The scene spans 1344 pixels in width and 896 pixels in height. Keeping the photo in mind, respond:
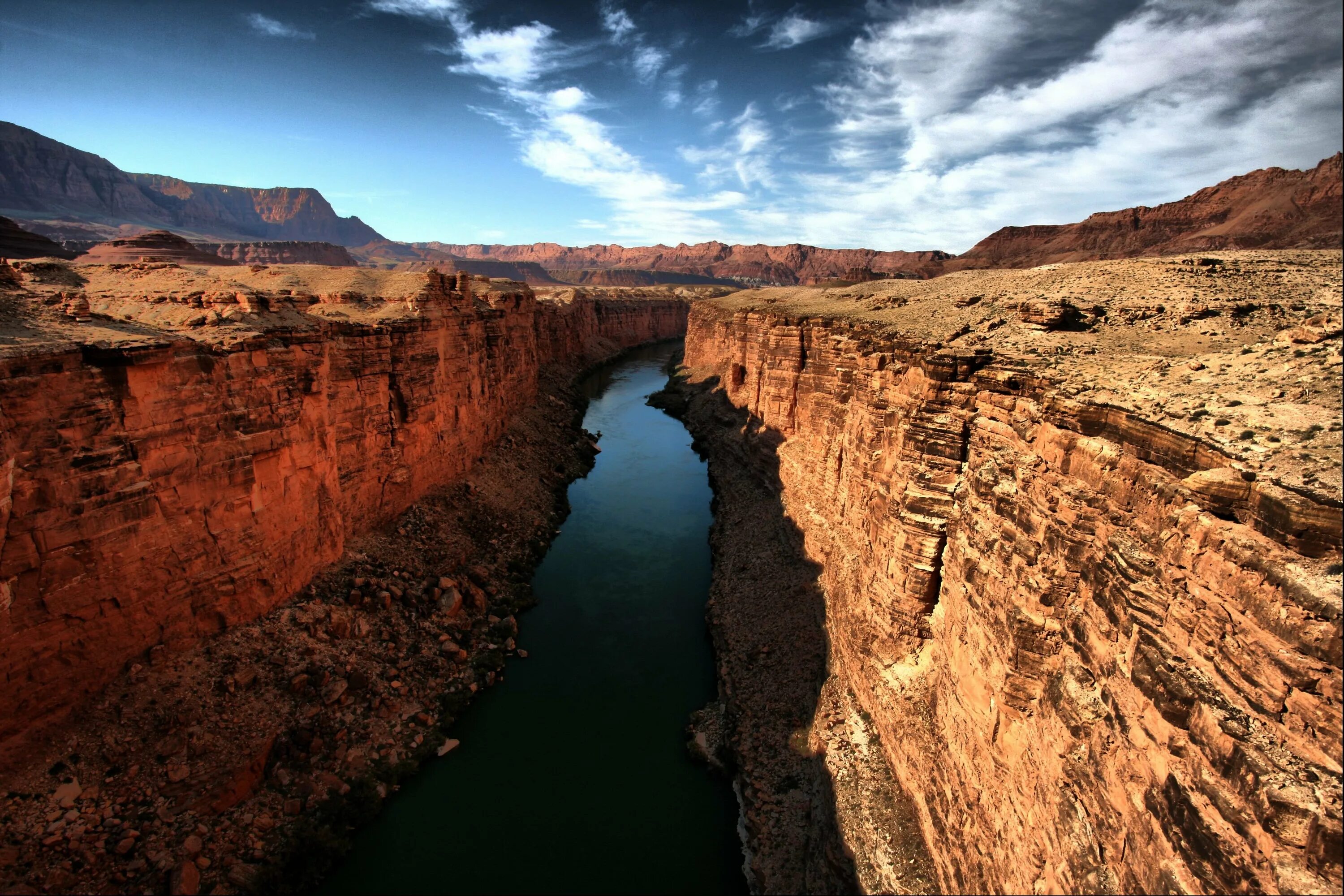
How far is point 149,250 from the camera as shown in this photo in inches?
1539

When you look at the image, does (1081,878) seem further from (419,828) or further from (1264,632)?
(419,828)

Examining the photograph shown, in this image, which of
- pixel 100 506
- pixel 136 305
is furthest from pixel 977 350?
pixel 136 305

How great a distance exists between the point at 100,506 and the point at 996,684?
15.0m

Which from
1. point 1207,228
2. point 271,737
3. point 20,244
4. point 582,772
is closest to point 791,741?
point 582,772

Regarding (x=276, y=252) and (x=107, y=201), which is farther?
(x=107, y=201)

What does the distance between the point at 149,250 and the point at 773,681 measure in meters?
47.6

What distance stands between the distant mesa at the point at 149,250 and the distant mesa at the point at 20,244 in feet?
15.5

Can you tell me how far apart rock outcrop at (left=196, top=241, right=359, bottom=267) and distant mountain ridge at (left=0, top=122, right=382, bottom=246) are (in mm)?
13035

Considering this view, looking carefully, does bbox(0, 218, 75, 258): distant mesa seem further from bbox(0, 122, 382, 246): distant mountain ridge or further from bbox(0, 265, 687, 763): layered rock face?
bbox(0, 122, 382, 246): distant mountain ridge

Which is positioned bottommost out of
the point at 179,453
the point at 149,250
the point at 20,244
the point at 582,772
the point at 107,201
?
the point at 582,772

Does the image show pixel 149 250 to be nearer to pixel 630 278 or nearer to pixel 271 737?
pixel 271 737

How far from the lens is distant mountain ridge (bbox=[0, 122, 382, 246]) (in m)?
87.7

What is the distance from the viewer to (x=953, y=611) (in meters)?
10.6

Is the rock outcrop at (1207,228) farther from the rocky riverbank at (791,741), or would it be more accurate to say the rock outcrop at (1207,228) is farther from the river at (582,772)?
the river at (582,772)
